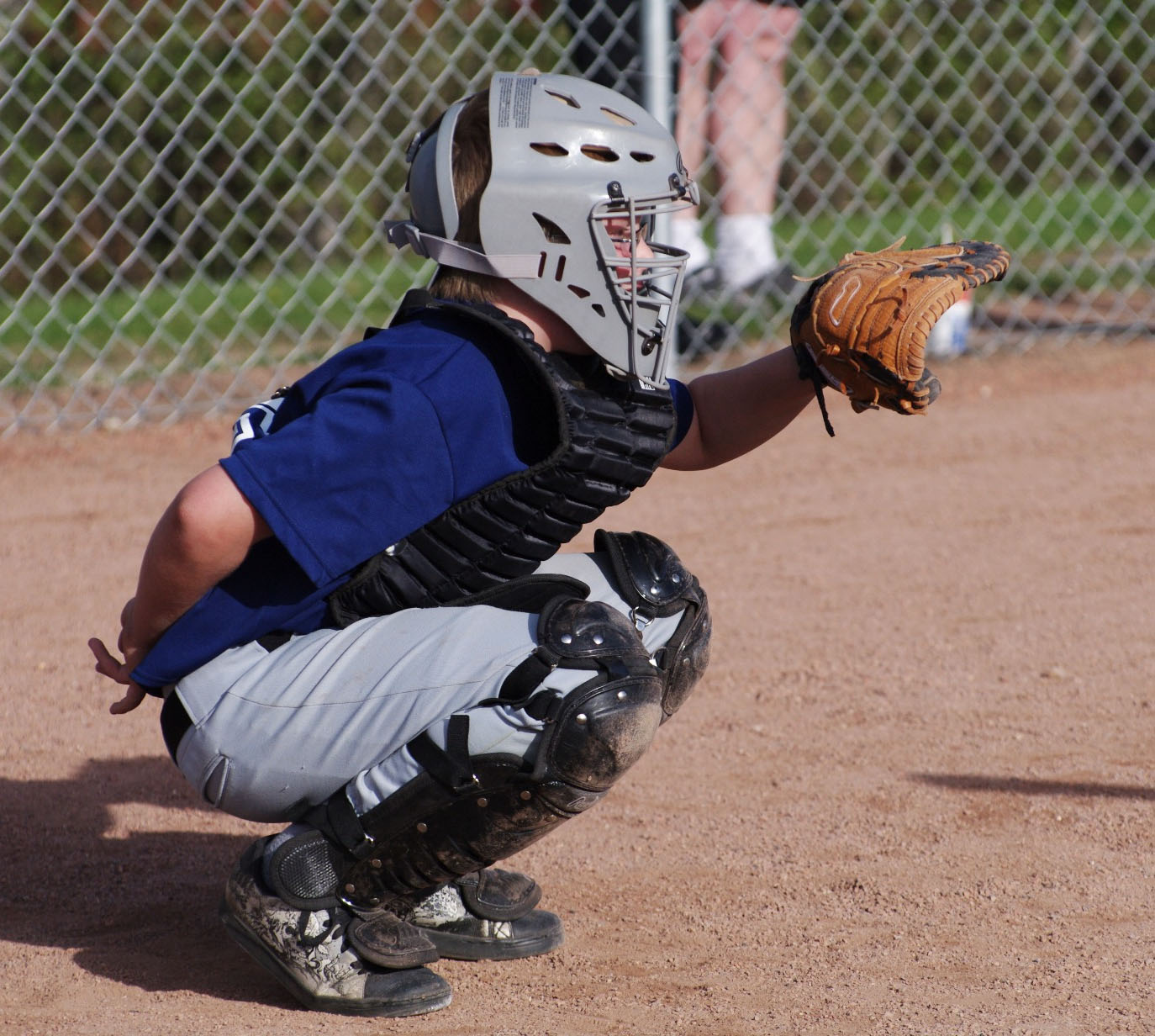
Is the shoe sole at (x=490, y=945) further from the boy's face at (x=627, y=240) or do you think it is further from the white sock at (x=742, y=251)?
the white sock at (x=742, y=251)

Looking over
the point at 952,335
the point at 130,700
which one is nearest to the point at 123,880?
the point at 130,700

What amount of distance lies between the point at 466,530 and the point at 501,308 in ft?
1.01

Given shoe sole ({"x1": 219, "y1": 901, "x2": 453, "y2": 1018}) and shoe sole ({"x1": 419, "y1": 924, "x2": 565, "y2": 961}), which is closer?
shoe sole ({"x1": 219, "y1": 901, "x2": 453, "y2": 1018})

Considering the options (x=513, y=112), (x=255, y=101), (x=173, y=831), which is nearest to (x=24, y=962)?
(x=173, y=831)

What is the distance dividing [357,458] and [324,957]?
26.8 inches

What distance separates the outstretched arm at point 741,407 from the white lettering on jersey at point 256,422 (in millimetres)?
611

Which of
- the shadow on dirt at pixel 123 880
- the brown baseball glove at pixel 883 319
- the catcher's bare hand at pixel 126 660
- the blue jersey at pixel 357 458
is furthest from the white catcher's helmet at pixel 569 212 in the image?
the shadow on dirt at pixel 123 880

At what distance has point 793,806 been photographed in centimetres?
260

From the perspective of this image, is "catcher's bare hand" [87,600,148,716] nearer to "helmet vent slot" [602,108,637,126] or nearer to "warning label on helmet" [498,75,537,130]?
"warning label on helmet" [498,75,537,130]

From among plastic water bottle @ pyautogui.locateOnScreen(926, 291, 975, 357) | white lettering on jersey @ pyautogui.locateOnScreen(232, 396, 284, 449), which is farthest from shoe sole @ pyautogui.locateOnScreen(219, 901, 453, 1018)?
plastic water bottle @ pyautogui.locateOnScreen(926, 291, 975, 357)

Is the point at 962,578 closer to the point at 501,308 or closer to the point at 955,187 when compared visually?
the point at 501,308

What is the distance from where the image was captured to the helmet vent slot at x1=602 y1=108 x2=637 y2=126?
2.03 metres

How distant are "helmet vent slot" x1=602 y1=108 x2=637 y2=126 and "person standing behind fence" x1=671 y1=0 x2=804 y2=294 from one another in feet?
13.3

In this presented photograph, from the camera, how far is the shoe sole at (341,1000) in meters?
1.97
